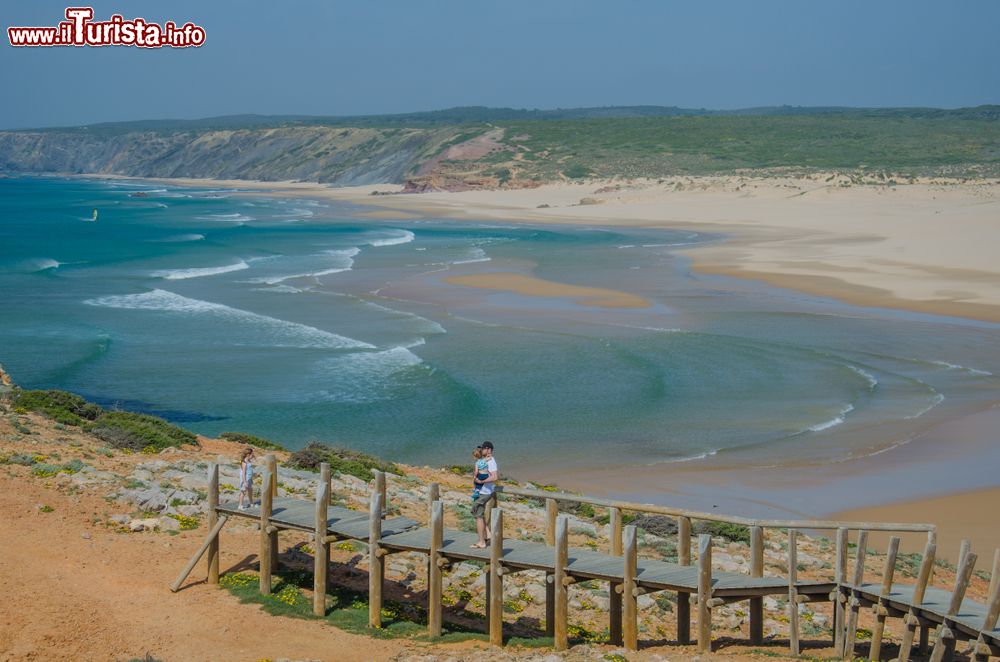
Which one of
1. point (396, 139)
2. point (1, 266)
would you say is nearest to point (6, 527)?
point (1, 266)

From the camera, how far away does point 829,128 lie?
13562 cm

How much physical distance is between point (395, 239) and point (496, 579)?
55230mm

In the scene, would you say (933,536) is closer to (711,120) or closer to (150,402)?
(150,402)

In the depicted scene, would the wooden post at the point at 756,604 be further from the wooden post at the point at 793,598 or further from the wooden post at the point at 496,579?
the wooden post at the point at 496,579

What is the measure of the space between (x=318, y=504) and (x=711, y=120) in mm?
146923

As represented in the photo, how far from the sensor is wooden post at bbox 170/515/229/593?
13016 millimetres

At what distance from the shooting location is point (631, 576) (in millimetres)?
11898

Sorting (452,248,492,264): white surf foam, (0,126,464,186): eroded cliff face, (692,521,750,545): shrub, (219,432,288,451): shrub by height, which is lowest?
(692,521,750,545): shrub

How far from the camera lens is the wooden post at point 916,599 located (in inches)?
453

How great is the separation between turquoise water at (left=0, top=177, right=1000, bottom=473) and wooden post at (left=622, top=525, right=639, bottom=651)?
938 centimetres

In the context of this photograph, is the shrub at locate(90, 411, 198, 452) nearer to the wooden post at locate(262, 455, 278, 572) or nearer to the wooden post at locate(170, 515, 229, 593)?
the wooden post at locate(262, 455, 278, 572)

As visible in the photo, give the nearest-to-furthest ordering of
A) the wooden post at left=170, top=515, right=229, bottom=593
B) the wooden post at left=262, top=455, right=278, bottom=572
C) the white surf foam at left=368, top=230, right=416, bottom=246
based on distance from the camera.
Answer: the wooden post at left=170, top=515, right=229, bottom=593, the wooden post at left=262, top=455, right=278, bottom=572, the white surf foam at left=368, top=230, right=416, bottom=246

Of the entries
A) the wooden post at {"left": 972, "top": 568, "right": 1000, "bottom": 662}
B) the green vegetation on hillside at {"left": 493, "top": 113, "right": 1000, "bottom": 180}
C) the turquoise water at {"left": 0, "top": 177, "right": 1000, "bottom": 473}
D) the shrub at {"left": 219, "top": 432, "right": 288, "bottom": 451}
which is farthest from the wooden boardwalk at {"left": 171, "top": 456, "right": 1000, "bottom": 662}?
the green vegetation on hillside at {"left": 493, "top": 113, "right": 1000, "bottom": 180}

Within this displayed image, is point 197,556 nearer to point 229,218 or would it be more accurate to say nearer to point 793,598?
point 793,598
